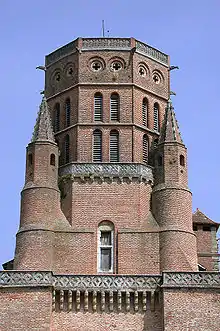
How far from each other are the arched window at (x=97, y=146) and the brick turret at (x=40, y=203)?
2056 millimetres

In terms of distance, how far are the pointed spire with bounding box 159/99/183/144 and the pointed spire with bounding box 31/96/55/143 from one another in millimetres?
5837

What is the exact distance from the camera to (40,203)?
1588 inches

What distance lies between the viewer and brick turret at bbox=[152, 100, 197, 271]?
39.3m

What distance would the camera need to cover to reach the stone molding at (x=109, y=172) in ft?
136

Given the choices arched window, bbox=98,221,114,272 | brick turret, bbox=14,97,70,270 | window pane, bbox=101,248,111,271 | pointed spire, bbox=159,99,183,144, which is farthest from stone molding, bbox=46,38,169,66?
window pane, bbox=101,248,111,271

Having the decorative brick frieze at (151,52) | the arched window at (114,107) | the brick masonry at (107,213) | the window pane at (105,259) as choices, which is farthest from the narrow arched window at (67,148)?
the decorative brick frieze at (151,52)

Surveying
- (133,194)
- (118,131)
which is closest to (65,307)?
(133,194)

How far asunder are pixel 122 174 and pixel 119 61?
6.70m

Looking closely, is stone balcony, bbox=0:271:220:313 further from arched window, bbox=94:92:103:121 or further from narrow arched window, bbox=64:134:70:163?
Result: arched window, bbox=94:92:103:121

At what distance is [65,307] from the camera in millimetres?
37781

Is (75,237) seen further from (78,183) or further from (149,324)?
(149,324)

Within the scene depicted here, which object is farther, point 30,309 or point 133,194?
point 133,194

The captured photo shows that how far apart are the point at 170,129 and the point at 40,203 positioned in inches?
314

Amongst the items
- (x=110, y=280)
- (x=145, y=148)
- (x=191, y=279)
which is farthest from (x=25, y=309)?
(x=145, y=148)
